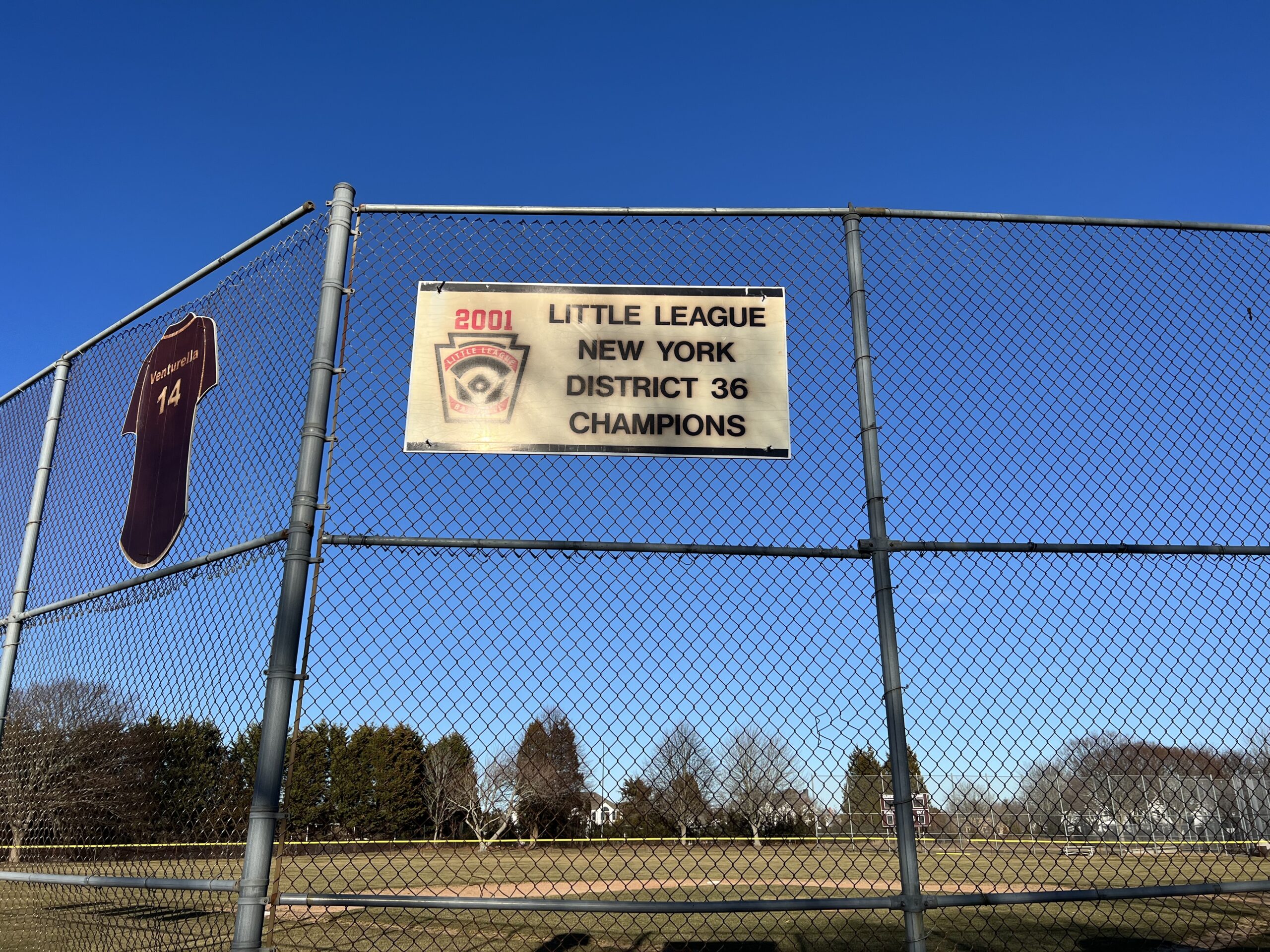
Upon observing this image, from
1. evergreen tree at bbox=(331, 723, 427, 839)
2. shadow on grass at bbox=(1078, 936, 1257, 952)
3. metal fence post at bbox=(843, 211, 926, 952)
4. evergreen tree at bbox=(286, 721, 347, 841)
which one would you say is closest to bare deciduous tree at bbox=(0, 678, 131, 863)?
evergreen tree at bbox=(286, 721, 347, 841)

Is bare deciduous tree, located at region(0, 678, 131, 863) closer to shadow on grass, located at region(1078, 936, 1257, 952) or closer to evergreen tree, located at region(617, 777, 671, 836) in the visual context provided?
evergreen tree, located at region(617, 777, 671, 836)

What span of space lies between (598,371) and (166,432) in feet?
6.93

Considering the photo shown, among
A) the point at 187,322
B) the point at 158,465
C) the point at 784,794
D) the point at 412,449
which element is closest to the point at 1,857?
the point at 158,465

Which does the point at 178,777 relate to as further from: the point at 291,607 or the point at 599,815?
the point at 599,815

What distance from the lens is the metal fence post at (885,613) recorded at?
3059 mm

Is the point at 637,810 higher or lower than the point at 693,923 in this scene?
higher

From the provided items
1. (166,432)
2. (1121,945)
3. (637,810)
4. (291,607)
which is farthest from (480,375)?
(1121,945)

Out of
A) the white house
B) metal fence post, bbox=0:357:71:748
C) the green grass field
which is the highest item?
metal fence post, bbox=0:357:71:748

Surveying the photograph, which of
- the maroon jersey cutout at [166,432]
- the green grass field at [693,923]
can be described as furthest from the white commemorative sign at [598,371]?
the green grass field at [693,923]

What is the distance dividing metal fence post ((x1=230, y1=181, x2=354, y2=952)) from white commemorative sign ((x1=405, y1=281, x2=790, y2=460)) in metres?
0.35

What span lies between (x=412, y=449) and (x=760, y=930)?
362 inches

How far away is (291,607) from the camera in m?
3.09

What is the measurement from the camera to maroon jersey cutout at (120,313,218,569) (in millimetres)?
3826

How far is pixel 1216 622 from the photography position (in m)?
3.62
